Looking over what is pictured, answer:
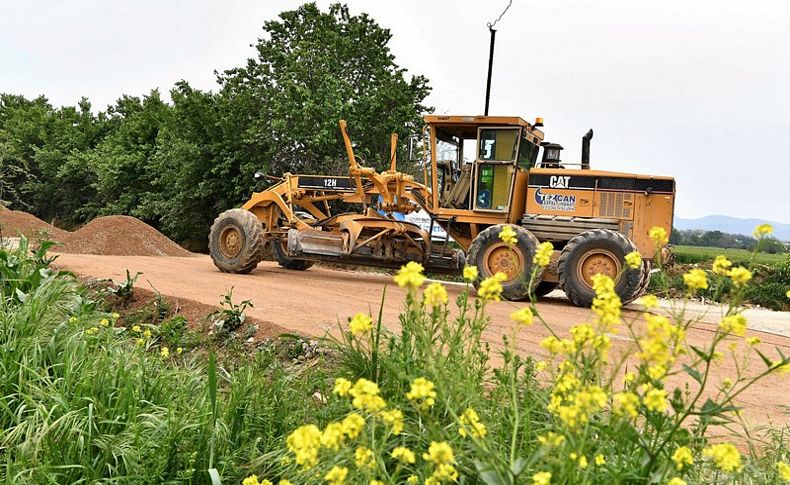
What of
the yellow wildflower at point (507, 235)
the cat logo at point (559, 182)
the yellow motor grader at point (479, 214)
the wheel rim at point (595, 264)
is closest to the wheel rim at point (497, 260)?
the yellow motor grader at point (479, 214)

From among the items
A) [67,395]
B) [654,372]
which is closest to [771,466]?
[654,372]

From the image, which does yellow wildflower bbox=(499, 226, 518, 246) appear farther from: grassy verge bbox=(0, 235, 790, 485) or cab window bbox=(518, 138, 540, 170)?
cab window bbox=(518, 138, 540, 170)

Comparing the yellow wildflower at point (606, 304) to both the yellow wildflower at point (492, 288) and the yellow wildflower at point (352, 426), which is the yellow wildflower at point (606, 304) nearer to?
the yellow wildflower at point (492, 288)

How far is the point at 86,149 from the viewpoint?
109ft

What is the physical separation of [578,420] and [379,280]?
1115 centimetres

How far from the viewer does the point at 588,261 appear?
962 cm

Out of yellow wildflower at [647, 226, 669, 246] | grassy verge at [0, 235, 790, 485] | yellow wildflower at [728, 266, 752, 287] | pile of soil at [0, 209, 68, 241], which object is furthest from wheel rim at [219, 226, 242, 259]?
yellow wildflower at [728, 266, 752, 287]

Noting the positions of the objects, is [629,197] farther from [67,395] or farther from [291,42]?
[291,42]

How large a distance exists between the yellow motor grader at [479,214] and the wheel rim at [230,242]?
0.02 metres

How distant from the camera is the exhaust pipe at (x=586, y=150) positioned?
36.3 ft

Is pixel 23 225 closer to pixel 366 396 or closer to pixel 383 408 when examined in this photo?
pixel 383 408

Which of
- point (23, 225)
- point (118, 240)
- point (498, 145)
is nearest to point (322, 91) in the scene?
point (118, 240)

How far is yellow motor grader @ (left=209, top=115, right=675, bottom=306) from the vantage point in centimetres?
977

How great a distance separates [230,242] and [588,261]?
593 centimetres
